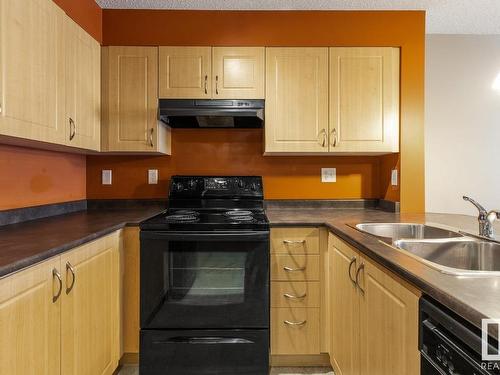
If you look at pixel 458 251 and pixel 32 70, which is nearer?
pixel 458 251

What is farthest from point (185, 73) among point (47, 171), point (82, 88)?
point (47, 171)

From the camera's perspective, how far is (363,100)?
7.56 feet

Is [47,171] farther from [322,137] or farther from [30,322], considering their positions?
[322,137]

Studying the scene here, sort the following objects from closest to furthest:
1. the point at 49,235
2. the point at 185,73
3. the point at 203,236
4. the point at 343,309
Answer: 1. the point at 49,235
2. the point at 343,309
3. the point at 203,236
4. the point at 185,73

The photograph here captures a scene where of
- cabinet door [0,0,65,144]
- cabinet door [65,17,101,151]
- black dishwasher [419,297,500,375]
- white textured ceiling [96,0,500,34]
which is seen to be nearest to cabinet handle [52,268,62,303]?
cabinet door [0,0,65,144]

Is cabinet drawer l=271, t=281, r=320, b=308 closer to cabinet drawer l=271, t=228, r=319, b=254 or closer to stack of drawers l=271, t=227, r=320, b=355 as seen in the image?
stack of drawers l=271, t=227, r=320, b=355

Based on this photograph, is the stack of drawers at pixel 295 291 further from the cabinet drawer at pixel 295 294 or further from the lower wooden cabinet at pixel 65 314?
the lower wooden cabinet at pixel 65 314

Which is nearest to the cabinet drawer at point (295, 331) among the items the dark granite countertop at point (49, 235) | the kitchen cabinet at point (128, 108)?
the dark granite countertop at point (49, 235)

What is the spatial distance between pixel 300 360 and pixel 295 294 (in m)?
0.44

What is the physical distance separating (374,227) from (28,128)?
183cm

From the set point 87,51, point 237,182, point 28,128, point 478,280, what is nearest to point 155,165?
point 237,182

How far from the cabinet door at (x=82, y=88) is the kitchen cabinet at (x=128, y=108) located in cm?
6

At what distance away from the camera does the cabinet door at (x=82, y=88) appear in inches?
73.4

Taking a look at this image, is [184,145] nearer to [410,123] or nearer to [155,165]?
[155,165]
